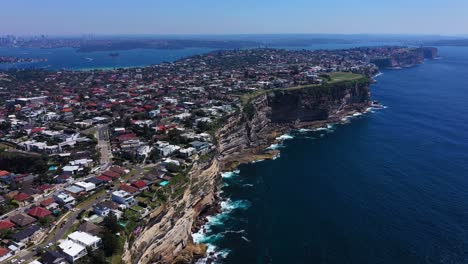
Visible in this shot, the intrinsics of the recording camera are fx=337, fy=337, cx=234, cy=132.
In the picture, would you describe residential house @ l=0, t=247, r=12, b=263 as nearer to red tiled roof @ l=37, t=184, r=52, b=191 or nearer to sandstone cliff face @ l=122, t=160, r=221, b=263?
sandstone cliff face @ l=122, t=160, r=221, b=263

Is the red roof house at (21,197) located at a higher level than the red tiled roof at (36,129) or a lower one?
lower

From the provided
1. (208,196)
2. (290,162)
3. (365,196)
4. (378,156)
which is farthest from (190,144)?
(378,156)

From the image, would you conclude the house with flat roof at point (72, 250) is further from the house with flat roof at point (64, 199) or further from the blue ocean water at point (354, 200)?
the blue ocean water at point (354, 200)

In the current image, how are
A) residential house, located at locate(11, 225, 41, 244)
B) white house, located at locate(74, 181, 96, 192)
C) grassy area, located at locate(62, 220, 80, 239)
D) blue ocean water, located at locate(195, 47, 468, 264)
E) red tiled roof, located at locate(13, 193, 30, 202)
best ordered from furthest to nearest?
blue ocean water, located at locate(195, 47, 468, 264) → white house, located at locate(74, 181, 96, 192) → red tiled roof, located at locate(13, 193, 30, 202) → grassy area, located at locate(62, 220, 80, 239) → residential house, located at locate(11, 225, 41, 244)

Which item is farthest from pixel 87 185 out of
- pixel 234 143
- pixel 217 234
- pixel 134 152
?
pixel 234 143

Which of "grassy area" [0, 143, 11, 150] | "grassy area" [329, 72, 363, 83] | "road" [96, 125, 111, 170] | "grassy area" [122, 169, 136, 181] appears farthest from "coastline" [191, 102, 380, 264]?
"grassy area" [0, 143, 11, 150]

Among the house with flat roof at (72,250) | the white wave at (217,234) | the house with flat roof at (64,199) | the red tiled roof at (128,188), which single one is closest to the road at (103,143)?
the red tiled roof at (128,188)

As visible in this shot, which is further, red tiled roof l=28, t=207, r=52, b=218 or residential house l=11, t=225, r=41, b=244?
red tiled roof l=28, t=207, r=52, b=218

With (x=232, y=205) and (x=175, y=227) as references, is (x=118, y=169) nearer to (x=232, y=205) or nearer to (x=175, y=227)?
(x=175, y=227)
